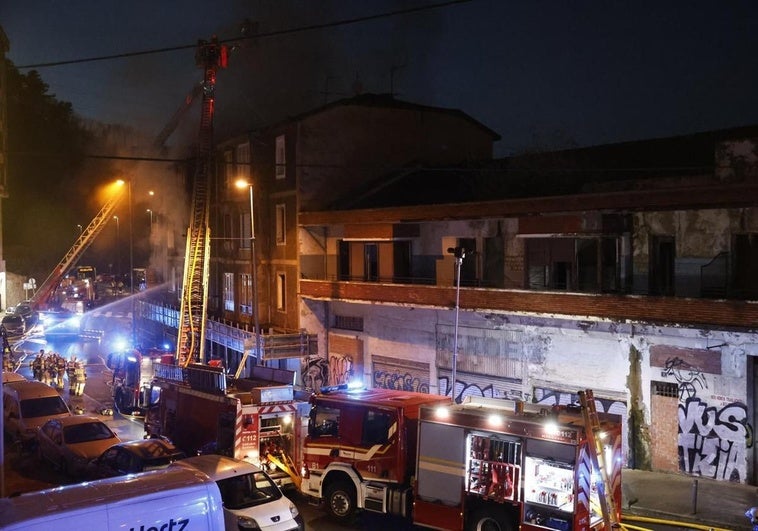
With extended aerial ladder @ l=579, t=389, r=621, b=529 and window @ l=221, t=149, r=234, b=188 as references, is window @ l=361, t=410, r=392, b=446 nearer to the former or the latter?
extended aerial ladder @ l=579, t=389, r=621, b=529

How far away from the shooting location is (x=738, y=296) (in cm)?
1727

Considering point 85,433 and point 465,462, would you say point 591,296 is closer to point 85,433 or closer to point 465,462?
point 465,462

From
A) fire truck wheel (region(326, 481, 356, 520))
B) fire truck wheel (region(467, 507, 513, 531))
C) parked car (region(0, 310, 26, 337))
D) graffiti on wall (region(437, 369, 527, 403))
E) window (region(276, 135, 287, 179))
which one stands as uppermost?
window (region(276, 135, 287, 179))

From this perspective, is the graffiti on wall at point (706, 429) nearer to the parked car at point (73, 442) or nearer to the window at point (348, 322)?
the window at point (348, 322)

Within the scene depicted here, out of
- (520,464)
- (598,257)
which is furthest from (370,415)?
(598,257)

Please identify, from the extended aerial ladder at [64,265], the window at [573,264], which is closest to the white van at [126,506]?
the window at [573,264]

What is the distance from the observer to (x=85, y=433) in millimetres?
17453

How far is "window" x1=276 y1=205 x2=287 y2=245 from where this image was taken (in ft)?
102

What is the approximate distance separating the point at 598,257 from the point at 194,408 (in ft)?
40.0

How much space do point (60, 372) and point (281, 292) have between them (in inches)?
391

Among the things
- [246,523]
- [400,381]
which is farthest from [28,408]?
[246,523]

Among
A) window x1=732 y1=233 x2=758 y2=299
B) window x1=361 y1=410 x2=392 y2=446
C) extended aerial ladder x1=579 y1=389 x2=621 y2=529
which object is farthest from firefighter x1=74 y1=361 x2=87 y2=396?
window x1=732 y1=233 x2=758 y2=299

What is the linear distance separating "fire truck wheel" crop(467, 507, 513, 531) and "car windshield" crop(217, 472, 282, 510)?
3.40 metres

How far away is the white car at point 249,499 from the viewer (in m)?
11.0
